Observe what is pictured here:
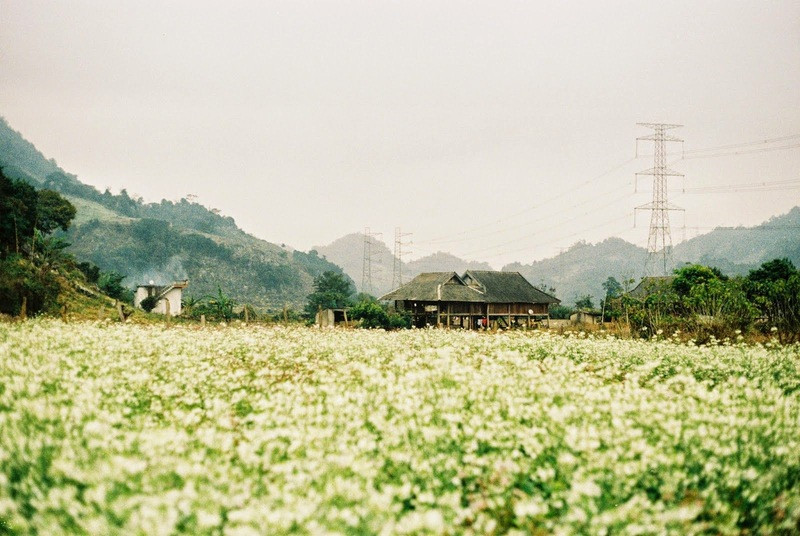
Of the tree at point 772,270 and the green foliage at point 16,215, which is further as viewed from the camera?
the tree at point 772,270

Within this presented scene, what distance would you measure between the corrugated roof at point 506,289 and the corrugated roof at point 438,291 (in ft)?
6.69

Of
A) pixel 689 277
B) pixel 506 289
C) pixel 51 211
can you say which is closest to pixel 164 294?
pixel 51 211

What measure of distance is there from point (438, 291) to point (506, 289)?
10368mm

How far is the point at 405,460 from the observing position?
16.9 ft

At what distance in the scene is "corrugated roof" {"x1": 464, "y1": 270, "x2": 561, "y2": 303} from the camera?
191ft

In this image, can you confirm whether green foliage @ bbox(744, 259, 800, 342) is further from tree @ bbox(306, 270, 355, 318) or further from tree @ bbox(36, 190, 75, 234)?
tree @ bbox(306, 270, 355, 318)

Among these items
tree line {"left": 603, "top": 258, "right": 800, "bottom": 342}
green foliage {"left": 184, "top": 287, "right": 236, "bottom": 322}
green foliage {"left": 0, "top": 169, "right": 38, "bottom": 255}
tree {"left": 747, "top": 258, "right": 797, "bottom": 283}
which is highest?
green foliage {"left": 0, "top": 169, "right": 38, "bottom": 255}

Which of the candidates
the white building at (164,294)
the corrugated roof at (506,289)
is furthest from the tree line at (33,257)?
the corrugated roof at (506,289)

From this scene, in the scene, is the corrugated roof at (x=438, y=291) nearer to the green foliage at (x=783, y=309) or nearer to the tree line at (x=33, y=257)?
the tree line at (x=33, y=257)

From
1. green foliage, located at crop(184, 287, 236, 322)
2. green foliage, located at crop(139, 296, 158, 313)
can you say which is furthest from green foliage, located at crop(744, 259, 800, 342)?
green foliage, located at crop(139, 296, 158, 313)

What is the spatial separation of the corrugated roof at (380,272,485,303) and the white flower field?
44.7m

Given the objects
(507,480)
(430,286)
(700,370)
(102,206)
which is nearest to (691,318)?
(700,370)

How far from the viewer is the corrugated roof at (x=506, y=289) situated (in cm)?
5812

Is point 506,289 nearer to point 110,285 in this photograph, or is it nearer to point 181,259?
point 110,285
